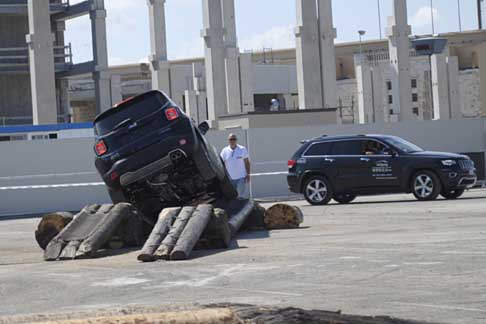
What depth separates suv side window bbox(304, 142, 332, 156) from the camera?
26766mm

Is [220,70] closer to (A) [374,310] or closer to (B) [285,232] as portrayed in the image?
(B) [285,232]

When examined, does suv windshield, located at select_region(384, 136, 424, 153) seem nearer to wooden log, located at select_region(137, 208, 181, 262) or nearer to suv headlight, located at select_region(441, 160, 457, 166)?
suv headlight, located at select_region(441, 160, 457, 166)

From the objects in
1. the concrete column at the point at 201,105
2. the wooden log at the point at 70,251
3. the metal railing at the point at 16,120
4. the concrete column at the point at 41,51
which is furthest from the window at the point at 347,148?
the concrete column at the point at 201,105

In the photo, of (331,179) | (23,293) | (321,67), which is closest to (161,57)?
(321,67)

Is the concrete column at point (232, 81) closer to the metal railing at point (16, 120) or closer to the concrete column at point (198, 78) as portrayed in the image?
the metal railing at point (16, 120)

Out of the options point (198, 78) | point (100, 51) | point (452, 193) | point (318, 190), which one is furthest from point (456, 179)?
point (198, 78)

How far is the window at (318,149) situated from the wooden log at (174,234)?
1154cm

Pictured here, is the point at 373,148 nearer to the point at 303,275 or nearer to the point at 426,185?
the point at 426,185

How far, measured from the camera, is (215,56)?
159 ft

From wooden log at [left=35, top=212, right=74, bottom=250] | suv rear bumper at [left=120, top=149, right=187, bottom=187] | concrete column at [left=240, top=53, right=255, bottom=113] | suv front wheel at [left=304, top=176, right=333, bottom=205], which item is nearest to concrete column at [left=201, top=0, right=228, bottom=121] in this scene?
concrete column at [left=240, top=53, right=255, bottom=113]

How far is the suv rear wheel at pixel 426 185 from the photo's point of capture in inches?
1009

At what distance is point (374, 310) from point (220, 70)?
134 ft

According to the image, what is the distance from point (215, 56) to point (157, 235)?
34.1 m

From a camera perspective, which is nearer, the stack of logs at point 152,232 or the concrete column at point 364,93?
the stack of logs at point 152,232
